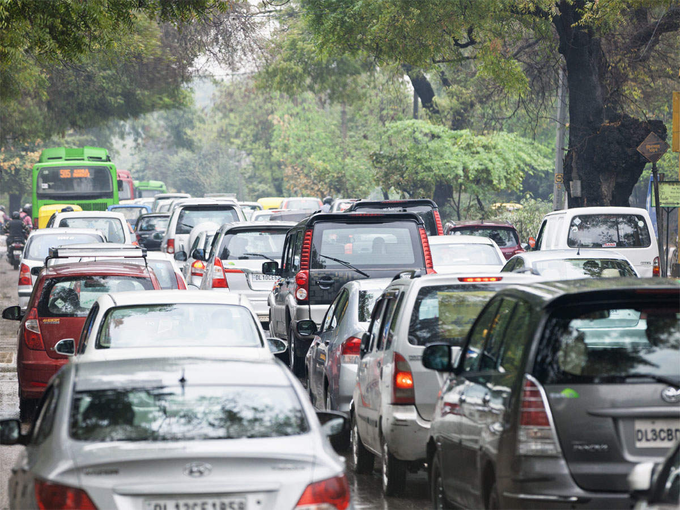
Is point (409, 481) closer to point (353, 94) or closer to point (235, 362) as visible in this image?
point (235, 362)

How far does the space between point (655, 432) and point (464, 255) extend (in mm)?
13493

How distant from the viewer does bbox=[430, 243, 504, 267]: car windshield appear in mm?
18469

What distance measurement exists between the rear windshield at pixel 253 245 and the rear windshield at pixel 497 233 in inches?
286

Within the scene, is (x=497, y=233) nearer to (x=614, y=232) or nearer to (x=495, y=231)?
(x=495, y=231)

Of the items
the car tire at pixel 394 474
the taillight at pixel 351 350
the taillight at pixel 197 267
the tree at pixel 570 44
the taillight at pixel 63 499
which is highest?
the tree at pixel 570 44

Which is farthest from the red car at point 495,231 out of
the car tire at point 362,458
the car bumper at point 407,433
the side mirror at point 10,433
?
the side mirror at point 10,433

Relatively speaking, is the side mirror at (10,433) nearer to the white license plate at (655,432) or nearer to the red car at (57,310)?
the white license plate at (655,432)

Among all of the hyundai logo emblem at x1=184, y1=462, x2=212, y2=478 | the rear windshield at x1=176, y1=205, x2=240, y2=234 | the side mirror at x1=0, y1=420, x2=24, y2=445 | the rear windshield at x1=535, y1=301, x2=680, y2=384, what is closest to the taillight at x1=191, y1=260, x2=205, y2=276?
the rear windshield at x1=176, y1=205, x2=240, y2=234

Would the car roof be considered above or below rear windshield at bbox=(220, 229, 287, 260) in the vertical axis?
above

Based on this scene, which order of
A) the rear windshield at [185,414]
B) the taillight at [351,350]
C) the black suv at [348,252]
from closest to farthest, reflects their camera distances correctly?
1. the rear windshield at [185,414]
2. the taillight at [351,350]
3. the black suv at [348,252]

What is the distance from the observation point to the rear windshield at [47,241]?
22.4 meters

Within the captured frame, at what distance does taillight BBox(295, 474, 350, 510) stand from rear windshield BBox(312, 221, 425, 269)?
9.29 meters

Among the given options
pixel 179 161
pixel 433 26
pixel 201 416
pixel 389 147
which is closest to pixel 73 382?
pixel 201 416

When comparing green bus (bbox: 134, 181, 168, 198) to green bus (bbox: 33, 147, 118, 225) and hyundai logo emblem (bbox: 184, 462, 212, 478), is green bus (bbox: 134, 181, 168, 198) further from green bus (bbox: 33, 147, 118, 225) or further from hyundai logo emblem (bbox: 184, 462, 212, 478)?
hyundai logo emblem (bbox: 184, 462, 212, 478)
